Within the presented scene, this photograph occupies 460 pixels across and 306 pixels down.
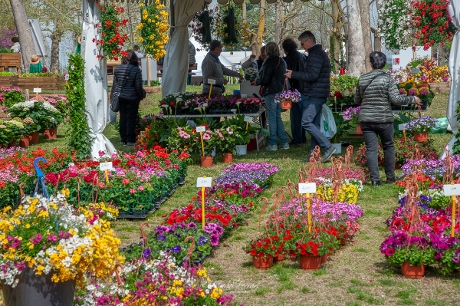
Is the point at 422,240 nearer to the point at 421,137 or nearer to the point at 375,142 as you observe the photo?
the point at 375,142

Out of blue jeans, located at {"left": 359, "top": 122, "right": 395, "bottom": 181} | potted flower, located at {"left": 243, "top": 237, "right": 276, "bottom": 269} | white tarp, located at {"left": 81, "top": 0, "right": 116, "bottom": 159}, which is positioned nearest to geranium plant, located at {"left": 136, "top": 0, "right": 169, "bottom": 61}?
white tarp, located at {"left": 81, "top": 0, "right": 116, "bottom": 159}

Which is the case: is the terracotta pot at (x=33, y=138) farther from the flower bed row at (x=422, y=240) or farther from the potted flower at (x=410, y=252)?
the potted flower at (x=410, y=252)

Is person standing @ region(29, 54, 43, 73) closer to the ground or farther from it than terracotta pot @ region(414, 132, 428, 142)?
farther from it

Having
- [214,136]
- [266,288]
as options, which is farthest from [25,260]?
[214,136]

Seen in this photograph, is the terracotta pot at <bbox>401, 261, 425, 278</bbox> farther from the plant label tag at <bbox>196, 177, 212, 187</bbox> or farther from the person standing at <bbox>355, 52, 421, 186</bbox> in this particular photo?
the person standing at <bbox>355, 52, 421, 186</bbox>

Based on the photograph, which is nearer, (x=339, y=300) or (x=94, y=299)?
(x=94, y=299)

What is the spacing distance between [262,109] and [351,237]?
6.65 m

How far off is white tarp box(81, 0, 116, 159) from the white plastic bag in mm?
3526

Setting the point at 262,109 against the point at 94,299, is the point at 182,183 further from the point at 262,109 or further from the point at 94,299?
the point at 94,299

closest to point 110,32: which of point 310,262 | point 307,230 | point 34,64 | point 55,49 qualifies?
point 307,230

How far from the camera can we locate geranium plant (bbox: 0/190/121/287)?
176 inches

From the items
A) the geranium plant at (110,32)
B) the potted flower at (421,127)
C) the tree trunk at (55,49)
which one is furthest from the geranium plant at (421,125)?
the tree trunk at (55,49)

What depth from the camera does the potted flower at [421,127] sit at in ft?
38.9

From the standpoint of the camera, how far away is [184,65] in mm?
15797
